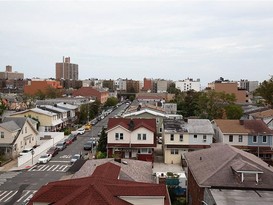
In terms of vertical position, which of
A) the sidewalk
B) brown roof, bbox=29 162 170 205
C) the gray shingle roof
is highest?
the gray shingle roof

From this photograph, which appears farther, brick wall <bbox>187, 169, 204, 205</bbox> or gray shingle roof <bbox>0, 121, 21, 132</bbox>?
gray shingle roof <bbox>0, 121, 21, 132</bbox>

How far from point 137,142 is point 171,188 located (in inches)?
525

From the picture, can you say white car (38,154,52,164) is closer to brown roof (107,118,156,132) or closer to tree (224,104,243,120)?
brown roof (107,118,156,132)

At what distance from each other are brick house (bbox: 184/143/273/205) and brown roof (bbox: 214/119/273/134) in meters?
18.8

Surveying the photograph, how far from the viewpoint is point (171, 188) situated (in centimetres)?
2942

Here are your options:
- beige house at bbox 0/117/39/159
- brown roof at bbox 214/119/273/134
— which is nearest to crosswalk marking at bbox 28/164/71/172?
beige house at bbox 0/117/39/159

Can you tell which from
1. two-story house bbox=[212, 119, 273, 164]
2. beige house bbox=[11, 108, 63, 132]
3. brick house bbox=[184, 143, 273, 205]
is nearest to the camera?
brick house bbox=[184, 143, 273, 205]

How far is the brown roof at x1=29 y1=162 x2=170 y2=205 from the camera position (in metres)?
17.7

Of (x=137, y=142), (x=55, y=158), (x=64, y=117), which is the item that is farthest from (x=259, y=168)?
(x=64, y=117)

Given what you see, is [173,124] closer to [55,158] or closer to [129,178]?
[55,158]

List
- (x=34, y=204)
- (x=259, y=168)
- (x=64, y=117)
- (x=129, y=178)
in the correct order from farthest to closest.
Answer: (x=64, y=117)
(x=129, y=178)
(x=259, y=168)
(x=34, y=204)

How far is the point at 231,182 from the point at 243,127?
942 inches

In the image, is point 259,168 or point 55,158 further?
point 55,158

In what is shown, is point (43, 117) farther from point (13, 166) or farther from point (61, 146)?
point (13, 166)
